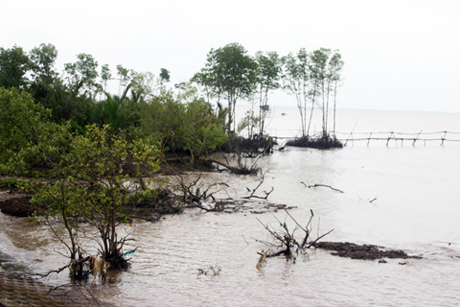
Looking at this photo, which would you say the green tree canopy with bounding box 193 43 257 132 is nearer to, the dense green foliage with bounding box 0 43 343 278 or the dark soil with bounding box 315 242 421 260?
the dense green foliage with bounding box 0 43 343 278

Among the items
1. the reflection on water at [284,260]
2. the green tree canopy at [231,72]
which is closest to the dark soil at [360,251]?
the reflection on water at [284,260]

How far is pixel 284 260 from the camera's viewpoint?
25.3 ft

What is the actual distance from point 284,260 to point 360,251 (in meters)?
1.68

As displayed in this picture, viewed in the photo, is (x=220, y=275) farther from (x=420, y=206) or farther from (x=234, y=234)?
(x=420, y=206)

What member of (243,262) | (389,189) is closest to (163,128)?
(389,189)

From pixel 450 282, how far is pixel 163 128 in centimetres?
1397

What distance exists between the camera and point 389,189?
17.3 m

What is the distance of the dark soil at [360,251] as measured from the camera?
810 cm

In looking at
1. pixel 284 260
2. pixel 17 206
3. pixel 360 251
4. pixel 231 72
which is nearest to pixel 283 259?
pixel 284 260

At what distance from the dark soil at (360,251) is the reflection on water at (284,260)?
0.21 metres

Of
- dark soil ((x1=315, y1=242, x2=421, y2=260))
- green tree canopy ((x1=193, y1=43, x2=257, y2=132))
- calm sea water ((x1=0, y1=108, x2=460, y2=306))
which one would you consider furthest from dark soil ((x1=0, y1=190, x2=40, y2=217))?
green tree canopy ((x1=193, y1=43, x2=257, y2=132))

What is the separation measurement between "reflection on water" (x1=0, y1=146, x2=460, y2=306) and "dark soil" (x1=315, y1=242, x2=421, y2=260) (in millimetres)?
207

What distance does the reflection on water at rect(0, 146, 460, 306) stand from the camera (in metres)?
6.23

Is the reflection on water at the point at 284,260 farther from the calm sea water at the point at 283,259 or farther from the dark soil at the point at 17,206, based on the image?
the dark soil at the point at 17,206
